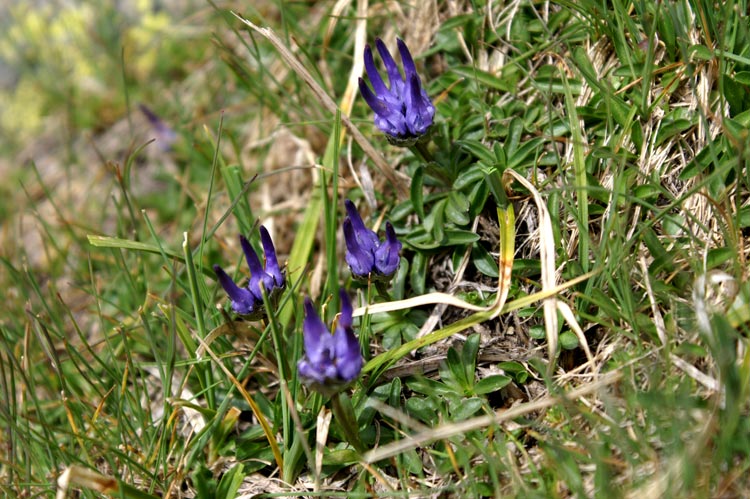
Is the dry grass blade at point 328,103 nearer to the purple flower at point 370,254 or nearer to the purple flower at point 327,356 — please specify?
the purple flower at point 370,254

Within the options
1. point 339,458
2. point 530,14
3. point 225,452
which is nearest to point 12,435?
point 225,452

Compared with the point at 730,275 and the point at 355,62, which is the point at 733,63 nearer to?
the point at 730,275

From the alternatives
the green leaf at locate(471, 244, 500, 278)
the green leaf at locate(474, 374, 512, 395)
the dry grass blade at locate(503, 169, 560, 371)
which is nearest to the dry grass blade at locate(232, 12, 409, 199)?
the green leaf at locate(471, 244, 500, 278)

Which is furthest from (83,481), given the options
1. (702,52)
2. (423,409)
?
(702,52)

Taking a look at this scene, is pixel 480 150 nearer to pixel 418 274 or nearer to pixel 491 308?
pixel 418 274

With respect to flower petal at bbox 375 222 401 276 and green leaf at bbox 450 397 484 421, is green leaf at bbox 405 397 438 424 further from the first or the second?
flower petal at bbox 375 222 401 276

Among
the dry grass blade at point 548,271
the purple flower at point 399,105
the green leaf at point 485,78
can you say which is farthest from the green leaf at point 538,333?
the green leaf at point 485,78

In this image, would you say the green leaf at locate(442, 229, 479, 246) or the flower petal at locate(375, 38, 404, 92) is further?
the green leaf at locate(442, 229, 479, 246)
